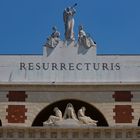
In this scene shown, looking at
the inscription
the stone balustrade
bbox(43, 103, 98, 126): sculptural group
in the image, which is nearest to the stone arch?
bbox(43, 103, 98, 126): sculptural group

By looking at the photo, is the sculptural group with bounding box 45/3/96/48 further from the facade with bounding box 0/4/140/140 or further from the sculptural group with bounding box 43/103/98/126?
the sculptural group with bounding box 43/103/98/126

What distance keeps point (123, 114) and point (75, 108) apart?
204cm

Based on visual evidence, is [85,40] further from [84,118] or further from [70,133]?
[70,133]

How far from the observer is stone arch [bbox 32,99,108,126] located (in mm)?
28888

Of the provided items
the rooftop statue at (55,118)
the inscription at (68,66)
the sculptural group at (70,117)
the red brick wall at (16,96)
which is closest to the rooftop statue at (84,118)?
the sculptural group at (70,117)

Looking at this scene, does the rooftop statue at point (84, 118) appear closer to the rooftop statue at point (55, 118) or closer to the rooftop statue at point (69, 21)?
the rooftop statue at point (55, 118)

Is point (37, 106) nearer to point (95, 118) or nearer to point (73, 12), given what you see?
point (95, 118)

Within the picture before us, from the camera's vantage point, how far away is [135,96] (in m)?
29.0

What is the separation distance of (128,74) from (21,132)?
5.25m

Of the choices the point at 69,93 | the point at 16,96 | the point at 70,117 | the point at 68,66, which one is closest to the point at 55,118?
the point at 70,117

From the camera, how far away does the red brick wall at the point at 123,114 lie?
28.6 meters

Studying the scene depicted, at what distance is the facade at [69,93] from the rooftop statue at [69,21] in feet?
0.14

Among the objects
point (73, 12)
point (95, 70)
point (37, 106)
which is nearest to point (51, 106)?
point (37, 106)

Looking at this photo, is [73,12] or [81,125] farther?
[73,12]
